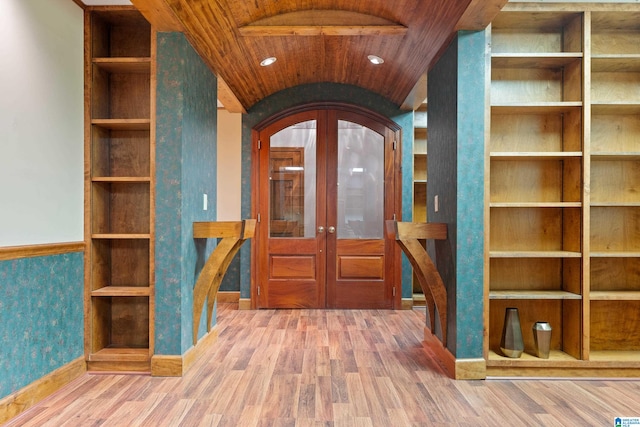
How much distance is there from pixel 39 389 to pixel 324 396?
152 centimetres

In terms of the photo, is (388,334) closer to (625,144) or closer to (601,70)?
(625,144)

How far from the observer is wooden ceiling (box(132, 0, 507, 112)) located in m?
2.52

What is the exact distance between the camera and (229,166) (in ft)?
17.7

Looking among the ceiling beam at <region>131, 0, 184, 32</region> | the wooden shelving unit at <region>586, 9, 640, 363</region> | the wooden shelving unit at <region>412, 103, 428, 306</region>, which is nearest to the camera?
the ceiling beam at <region>131, 0, 184, 32</region>

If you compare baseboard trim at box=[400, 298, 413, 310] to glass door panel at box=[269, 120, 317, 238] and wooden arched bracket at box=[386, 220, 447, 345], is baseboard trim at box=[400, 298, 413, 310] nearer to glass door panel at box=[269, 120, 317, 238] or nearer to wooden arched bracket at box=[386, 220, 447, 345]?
glass door panel at box=[269, 120, 317, 238]

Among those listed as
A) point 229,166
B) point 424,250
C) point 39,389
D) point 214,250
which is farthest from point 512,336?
point 229,166

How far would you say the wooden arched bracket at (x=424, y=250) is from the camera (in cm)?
279

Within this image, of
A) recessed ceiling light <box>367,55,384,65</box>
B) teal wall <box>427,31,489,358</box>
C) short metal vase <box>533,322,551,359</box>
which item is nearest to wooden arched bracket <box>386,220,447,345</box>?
teal wall <box>427,31,489,358</box>

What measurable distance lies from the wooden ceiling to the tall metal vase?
179cm

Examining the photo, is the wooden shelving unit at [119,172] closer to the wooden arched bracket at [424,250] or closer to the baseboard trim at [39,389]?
the baseboard trim at [39,389]

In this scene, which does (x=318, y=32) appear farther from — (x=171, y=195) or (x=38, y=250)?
(x=38, y=250)

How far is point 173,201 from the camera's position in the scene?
8.91ft

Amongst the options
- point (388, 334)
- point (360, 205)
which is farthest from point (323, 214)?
point (388, 334)

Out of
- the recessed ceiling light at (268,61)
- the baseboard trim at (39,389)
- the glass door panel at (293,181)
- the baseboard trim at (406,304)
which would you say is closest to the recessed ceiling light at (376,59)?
the recessed ceiling light at (268,61)
